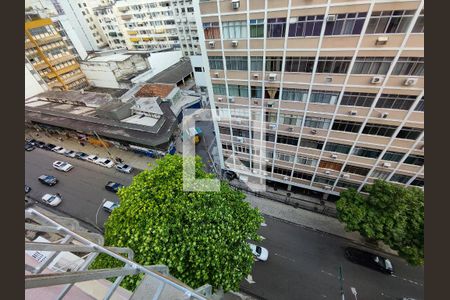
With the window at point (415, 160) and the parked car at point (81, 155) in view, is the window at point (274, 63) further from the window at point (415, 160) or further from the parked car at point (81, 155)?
the parked car at point (81, 155)

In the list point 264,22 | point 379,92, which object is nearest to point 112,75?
point 264,22

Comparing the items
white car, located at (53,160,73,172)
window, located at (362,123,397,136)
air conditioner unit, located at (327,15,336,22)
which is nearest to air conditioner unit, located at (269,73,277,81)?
air conditioner unit, located at (327,15,336,22)

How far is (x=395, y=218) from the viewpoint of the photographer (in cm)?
1314

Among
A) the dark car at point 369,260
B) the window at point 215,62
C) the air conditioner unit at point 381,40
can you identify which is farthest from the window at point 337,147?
the window at point 215,62

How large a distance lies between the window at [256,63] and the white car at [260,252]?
14370 mm

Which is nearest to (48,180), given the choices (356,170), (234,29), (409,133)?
(234,29)

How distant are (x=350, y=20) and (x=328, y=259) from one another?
1714 cm

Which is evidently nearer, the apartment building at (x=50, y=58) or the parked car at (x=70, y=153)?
the parked car at (x=70, y=153)

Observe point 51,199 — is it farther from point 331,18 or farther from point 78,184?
point 331,18

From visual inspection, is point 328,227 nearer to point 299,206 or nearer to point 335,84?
point 299,206

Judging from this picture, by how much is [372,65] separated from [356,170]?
28.0ft

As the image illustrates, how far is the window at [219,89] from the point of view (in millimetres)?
17000

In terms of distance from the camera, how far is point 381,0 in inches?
396

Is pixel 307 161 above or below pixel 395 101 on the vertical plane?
below
